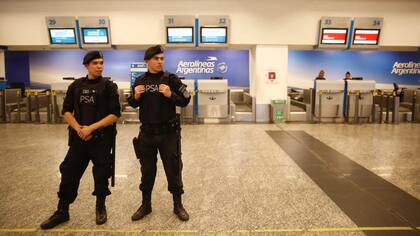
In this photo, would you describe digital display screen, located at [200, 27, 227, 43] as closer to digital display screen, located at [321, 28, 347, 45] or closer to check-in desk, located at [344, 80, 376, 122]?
digital display screen, located at [321, 28, 347, 45]

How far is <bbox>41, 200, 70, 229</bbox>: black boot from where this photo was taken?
2879mm

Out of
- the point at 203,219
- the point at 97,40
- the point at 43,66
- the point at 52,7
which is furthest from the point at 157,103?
the point at 43,66

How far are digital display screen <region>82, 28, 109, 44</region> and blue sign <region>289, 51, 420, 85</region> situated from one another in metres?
6.79

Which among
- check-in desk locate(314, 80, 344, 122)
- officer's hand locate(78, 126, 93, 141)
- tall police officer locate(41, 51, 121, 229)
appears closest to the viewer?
officer's hand locate(78, 126, 93, 141)

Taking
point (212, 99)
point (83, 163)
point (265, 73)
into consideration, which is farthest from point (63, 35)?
point (83, 163)

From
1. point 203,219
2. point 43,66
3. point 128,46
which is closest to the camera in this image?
point 203,219

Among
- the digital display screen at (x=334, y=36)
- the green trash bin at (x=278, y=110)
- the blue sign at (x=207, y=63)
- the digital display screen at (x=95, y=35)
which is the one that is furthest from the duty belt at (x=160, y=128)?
the blue sign at (x=207, y=63)

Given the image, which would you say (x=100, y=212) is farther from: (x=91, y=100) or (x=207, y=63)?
(x=207, y=63)

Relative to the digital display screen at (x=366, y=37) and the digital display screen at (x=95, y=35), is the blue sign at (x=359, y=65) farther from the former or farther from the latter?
the digital display screen at (x=95, y=35)

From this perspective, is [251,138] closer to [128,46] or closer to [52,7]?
[128,46]

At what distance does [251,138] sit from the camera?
693 cm

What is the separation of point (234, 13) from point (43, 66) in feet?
23.7

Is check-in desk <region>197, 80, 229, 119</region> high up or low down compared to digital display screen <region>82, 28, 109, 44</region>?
down

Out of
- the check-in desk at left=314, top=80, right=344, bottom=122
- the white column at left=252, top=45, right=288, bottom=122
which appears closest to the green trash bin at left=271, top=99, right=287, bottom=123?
the white column at left=252, top=45, right=288, bottom=122
